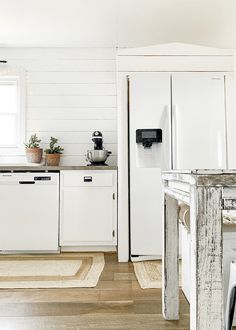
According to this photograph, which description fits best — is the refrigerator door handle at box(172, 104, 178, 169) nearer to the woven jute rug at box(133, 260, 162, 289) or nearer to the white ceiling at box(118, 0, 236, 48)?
the woven jute rug at box(133, 260, 162, 289)

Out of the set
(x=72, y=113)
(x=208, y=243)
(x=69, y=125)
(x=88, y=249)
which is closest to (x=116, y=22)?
(x=72, y=113)

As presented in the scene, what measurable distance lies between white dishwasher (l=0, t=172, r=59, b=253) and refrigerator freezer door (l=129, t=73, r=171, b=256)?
3.09 feet

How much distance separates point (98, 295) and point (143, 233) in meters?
1.13

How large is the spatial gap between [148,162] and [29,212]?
1.43 meters

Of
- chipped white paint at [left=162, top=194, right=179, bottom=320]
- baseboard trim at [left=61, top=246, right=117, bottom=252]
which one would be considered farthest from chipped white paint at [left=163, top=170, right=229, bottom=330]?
baseboard trim at [left=61, top=246, right=117, bottom=252]

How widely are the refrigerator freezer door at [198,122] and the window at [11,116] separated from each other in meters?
2.16

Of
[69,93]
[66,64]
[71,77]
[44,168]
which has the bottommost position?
[44,168]

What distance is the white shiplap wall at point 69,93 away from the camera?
4.71 meters

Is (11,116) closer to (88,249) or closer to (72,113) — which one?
(72,113)

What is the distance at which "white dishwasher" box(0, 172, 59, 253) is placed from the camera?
3.88 metres

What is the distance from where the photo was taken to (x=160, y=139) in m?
3.49

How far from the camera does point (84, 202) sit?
155 inches

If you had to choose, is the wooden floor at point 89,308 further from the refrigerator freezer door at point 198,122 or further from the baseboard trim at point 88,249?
the refrigerator freezer door at point 198,122

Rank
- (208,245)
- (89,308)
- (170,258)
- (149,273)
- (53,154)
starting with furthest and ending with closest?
(53,154) < (149,273) < (89,308) < (170,258) < (208,245)
